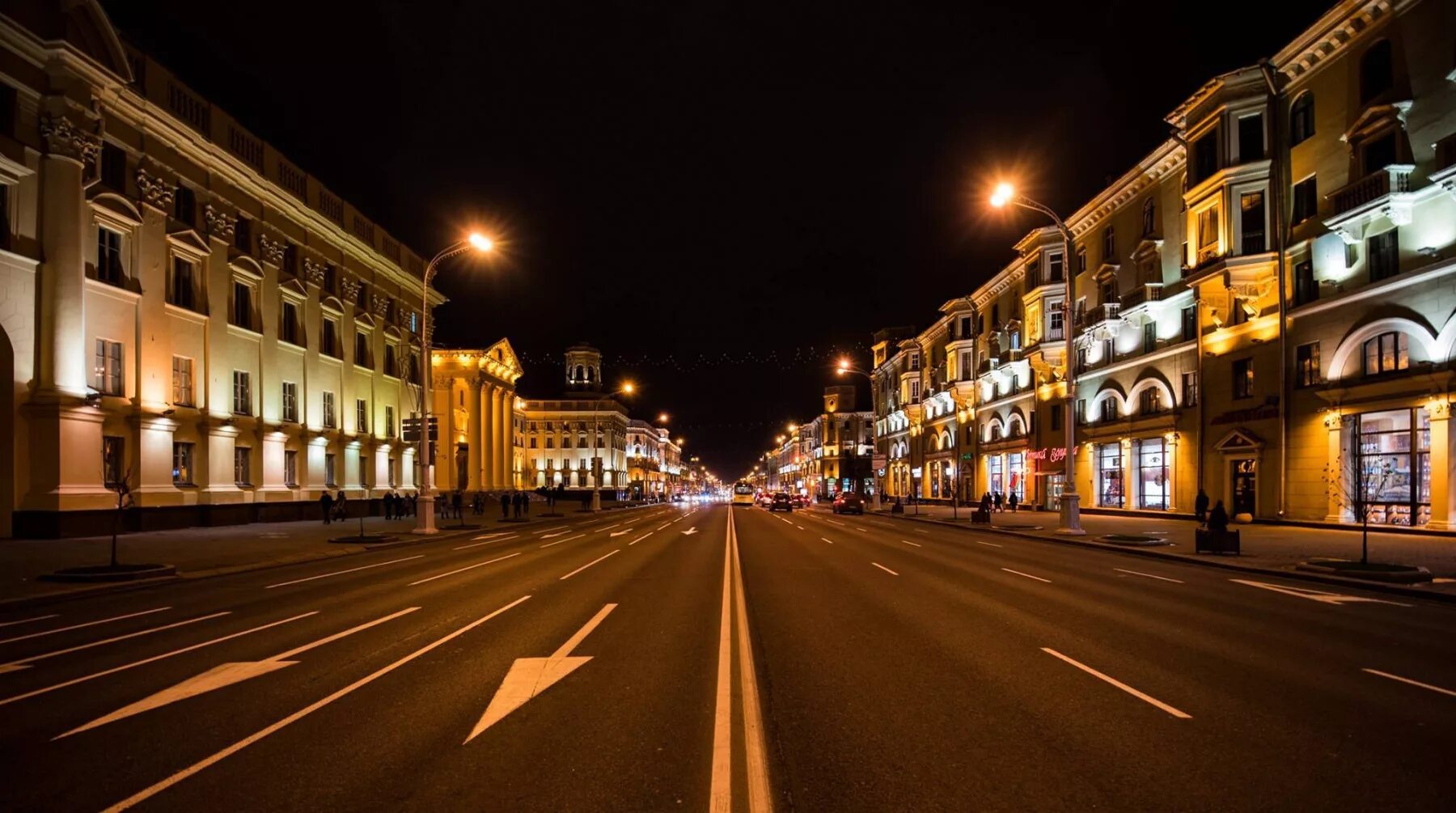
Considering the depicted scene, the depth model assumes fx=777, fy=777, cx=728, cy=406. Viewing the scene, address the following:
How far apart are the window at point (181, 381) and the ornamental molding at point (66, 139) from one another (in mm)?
8175

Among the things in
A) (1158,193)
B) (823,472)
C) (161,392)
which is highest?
(1158,193)

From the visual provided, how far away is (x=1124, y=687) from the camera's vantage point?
7.02m

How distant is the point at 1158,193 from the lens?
37.2 m

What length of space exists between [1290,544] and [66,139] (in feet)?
131

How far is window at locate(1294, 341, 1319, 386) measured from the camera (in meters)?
27.6

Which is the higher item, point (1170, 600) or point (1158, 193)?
point (1158, 193)

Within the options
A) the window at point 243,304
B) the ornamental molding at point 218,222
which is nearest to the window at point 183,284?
the ornamental molding at point 218,222

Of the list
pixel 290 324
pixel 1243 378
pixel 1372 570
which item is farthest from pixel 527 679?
pixel 290 324

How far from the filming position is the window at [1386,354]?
24.4 metres

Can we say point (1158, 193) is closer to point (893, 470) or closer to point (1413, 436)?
point (1413, 436)

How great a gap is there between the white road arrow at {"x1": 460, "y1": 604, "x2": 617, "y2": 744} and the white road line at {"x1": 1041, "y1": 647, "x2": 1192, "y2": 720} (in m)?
4.99

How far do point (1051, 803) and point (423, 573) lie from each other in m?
15.0

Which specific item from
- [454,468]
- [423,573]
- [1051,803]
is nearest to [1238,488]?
[423,573]

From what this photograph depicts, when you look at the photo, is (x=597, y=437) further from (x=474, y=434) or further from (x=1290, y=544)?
(x=1290, y=544)
